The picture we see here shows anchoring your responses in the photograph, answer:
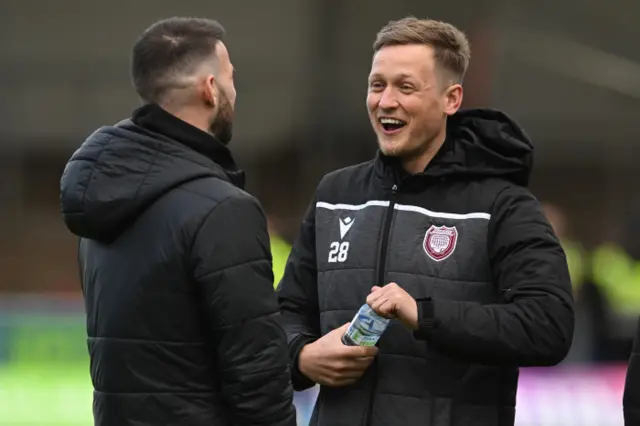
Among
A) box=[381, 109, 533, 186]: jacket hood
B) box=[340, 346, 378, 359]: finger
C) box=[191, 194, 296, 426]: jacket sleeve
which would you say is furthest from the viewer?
box=[381, 109, 533, 186]: jacket hood

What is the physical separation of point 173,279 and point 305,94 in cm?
1176

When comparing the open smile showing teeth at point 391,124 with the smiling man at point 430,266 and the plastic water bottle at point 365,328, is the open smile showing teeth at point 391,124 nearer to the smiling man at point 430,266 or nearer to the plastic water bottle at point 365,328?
the smiling man at point 430,266

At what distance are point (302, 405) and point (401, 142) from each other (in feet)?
13.7

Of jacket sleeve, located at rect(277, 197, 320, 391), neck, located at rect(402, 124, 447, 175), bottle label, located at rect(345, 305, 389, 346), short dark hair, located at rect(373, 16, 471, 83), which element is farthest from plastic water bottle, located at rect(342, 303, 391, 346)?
short dark hair, located at rect(373, 16, 471, 83)

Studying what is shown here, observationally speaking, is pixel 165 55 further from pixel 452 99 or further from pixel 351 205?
pixel 452 99

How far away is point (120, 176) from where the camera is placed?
278 centimetres

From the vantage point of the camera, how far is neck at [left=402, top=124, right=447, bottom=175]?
10.2ft

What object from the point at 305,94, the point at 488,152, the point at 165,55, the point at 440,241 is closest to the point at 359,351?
the point at 440,241

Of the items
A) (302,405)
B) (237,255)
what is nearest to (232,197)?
(237,255)

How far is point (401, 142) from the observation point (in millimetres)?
3066

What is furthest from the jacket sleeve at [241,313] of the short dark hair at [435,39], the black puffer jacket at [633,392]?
the black puffer jacket at [633,392]

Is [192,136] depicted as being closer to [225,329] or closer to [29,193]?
[225,329]

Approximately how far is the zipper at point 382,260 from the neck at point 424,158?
2.7 inches

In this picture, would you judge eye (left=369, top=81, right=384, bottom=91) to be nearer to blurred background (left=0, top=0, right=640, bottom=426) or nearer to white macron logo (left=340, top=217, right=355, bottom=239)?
white macron logo (left=340, top=217, right=355, bottom=239)
